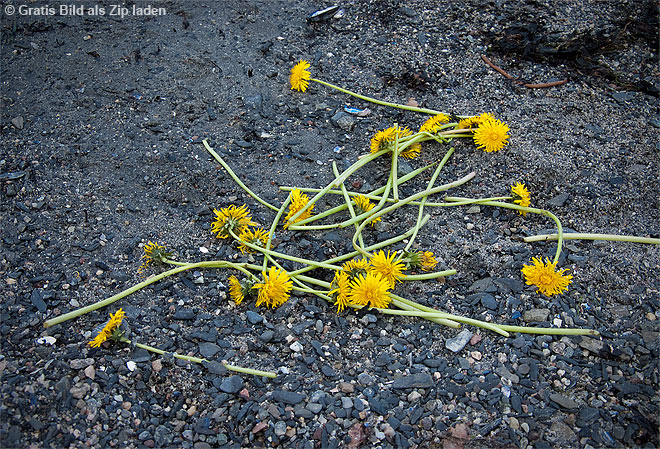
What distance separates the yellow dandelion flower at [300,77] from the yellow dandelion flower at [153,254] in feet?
4.10

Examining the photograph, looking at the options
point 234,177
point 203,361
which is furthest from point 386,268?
point 234,177

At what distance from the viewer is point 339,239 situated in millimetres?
2467

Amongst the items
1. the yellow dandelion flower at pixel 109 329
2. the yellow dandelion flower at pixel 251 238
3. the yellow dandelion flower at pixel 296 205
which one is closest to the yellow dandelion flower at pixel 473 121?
the yellow dandelion flower at pixel 296 205

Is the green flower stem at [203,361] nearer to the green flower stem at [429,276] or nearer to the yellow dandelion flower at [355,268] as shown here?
the yellow dandelion flower at [355,268]

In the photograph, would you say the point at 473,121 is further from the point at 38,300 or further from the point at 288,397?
the point at 38,300

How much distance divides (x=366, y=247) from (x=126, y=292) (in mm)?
991

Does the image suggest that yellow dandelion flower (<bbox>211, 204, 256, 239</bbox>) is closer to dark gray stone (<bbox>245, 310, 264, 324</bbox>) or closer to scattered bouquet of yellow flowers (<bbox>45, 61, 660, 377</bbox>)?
scattered bouquet of yellow flowers (<bbox>45, 61, 660, 377</bbox>)

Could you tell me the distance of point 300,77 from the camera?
3.06 m

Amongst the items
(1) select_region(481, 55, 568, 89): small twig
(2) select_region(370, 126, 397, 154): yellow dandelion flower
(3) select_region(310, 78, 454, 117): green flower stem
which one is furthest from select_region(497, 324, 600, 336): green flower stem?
(1) select_region(481, 55, 568, 89): small twig

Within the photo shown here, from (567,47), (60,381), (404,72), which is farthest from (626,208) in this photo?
(60,381)

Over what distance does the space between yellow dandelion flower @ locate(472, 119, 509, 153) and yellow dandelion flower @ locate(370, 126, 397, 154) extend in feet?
1.47

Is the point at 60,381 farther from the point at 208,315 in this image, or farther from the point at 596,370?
the point at 596,370

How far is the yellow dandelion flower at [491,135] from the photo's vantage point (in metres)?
2.71

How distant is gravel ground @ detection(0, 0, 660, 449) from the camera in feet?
6.14
